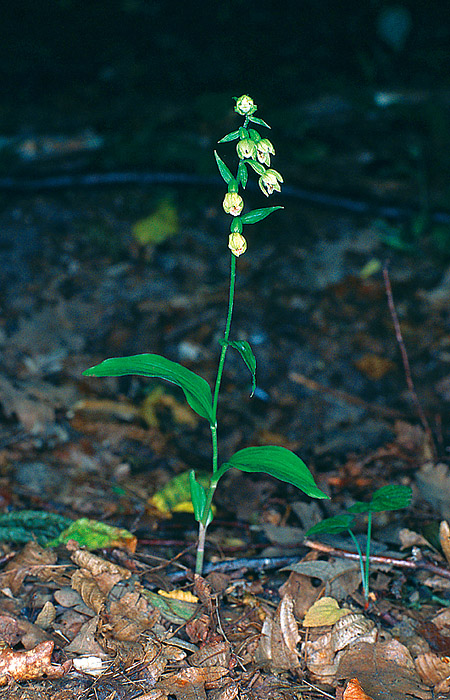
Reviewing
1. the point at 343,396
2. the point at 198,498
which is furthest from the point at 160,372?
the point at 343,396

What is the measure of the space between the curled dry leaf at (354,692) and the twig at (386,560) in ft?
1.39

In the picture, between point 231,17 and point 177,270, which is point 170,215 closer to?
point 177,270

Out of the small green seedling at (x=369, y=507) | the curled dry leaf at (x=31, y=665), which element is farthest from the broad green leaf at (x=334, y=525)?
the curled dry leaf at (x=31, y=665)

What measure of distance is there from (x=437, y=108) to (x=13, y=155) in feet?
10.8

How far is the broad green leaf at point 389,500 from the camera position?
1785 mm

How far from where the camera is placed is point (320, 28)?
520 centimetres

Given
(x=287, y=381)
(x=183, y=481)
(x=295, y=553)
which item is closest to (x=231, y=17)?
(x=287, y=381)

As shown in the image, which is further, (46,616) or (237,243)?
(46,616)

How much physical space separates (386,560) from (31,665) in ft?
3.52

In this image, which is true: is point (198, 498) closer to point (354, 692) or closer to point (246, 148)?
point (354, 692)

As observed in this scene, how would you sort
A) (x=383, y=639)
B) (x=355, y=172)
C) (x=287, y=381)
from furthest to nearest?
(x=355, y=172) → (x=287, y=381) → (x=383, y=639)

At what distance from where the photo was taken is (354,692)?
1584 mm

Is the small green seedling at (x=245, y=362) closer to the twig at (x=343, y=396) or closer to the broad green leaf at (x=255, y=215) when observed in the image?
the broad green leaf at (x=255, y=215)

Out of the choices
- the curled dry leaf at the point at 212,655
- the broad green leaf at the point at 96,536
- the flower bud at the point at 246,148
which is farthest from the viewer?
the broad green leaf at the point at 96,536
